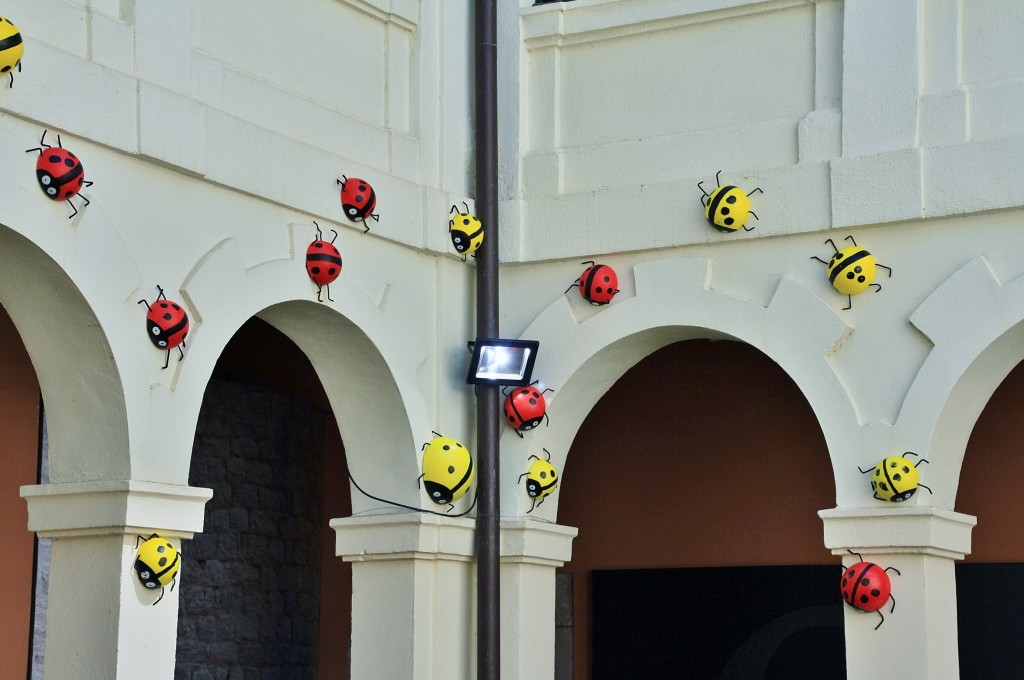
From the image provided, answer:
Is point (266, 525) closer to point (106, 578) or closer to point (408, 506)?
point (408, 506)

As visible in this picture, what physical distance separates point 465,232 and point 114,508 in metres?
2.53

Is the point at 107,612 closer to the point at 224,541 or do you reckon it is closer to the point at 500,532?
the point at 500,532

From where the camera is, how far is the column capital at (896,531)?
23.7 feet

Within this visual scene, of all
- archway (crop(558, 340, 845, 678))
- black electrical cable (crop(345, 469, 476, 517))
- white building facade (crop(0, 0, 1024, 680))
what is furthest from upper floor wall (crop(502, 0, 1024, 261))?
archway (crop(558, 340, 845, 678))

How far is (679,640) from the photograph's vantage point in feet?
30.8

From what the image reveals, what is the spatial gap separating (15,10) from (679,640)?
521 cm

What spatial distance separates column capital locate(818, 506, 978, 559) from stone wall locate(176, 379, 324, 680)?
367 centimetres

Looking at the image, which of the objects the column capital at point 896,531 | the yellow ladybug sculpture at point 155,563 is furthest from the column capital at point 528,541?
the yellow ladybug sculpture at point 155,563

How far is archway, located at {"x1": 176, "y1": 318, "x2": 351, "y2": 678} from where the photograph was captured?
9.32 meters

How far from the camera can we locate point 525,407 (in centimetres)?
809

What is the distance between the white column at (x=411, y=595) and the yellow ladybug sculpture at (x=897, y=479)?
2036 millimetres

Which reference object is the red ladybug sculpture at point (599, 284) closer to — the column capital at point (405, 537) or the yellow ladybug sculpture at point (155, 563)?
the column capital at point (405, 537)

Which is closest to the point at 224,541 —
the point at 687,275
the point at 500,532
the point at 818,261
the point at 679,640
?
the point at 500,532

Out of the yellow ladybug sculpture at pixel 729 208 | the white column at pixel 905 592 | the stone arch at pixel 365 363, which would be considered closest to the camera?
the white column at pixel 905 592
